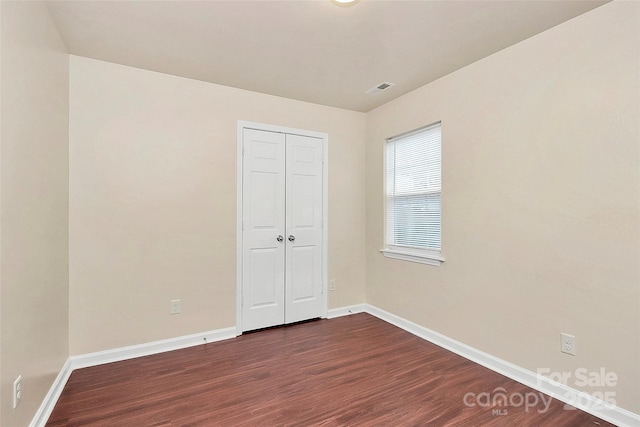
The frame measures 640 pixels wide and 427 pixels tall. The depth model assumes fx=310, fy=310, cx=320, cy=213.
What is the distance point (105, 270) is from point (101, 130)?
1209 mm

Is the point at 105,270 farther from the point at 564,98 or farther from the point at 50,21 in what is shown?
the point at 564,98

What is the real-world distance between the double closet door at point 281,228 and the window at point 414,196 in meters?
0.86

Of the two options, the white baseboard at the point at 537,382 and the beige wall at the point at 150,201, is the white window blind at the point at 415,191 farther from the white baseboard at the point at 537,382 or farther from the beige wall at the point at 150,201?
the beige wall at the point at 150,201

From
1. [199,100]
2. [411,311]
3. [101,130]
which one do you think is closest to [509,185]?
[411,311]

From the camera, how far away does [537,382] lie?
7.37 feet

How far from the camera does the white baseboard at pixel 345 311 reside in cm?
381

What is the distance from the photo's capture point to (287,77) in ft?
9.72

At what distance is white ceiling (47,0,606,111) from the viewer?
1.98 m

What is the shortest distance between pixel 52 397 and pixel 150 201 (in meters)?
1.56

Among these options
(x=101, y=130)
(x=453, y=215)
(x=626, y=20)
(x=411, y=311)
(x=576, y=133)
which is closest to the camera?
(x=626, y=20)

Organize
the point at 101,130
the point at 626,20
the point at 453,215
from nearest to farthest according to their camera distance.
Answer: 1. the point at 626,20
2. the point at 101,130
3. the point at 453,215

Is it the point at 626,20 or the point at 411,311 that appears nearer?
the point at 626,20

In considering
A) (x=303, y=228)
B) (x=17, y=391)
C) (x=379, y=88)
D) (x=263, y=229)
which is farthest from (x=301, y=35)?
(x=17, y=391)

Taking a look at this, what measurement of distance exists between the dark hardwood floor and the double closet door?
1.70 ft
